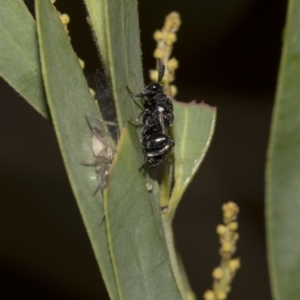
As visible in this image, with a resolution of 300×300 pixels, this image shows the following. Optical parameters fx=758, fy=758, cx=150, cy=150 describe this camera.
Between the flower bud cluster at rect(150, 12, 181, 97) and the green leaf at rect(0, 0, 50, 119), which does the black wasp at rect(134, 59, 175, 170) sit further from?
the green leaf at rect(0, 0, 50, 119)

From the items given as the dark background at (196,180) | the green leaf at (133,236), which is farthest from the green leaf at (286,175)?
the dark background at (196,180)

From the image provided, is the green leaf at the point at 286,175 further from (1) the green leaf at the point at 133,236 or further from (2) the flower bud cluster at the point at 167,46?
(2) the flower bud cluster at the point at 167,46

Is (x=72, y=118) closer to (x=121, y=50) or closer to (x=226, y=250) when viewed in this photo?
(x=121, y=50)

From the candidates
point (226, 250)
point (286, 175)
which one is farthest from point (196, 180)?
point (286, 175)

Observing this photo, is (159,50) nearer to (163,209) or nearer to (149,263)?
(163,209)

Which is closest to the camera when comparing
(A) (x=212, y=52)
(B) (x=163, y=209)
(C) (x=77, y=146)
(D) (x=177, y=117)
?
(C) (x=77, y=146)

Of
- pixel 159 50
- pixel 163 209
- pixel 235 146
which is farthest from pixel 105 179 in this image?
pixel 235 146

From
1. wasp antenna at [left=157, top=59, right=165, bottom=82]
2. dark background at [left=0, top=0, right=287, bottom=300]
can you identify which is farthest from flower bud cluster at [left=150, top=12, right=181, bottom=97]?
dark background at [left=0, top=0, right=287, bottom=300]
